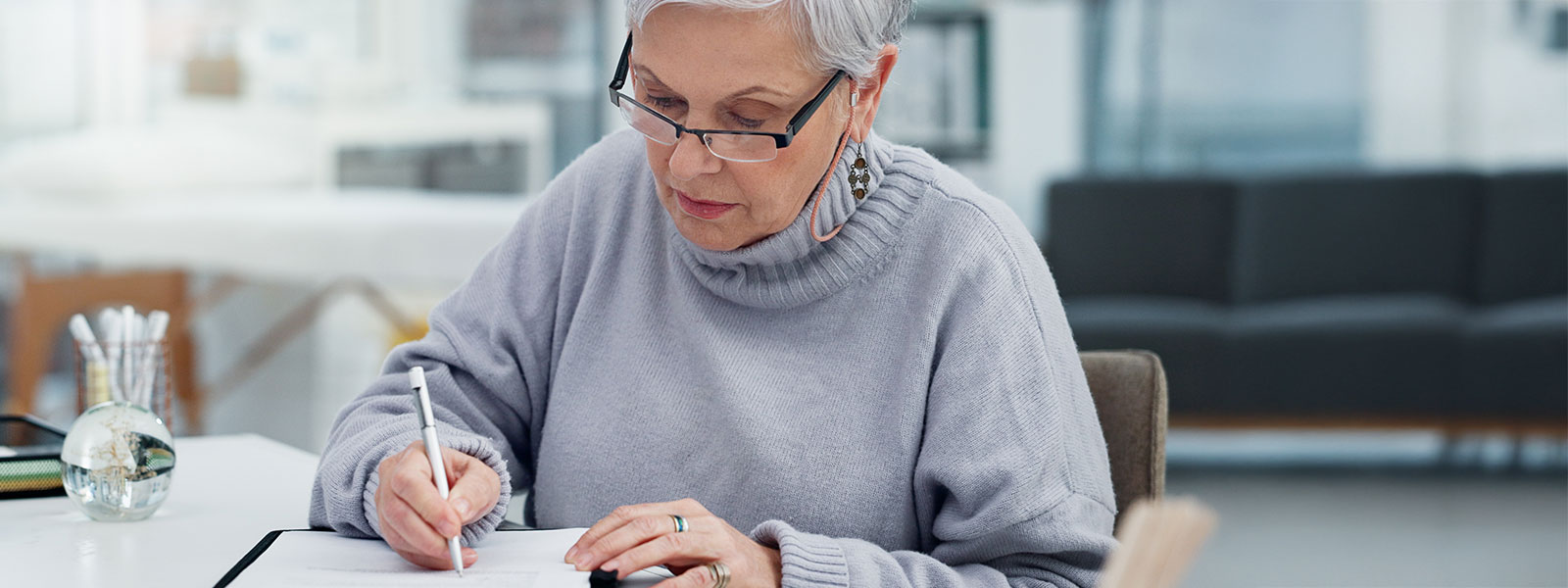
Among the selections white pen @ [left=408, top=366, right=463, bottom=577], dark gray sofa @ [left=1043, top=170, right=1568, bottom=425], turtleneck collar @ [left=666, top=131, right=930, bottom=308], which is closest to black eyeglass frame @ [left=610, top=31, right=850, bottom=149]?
turtleneck collar @ [left=666, top=131, right=930, bottom=308]

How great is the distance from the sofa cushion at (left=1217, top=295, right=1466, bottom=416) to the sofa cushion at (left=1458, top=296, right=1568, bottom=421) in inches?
2.1

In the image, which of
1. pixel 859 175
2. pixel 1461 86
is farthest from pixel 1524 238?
pixel 859 175

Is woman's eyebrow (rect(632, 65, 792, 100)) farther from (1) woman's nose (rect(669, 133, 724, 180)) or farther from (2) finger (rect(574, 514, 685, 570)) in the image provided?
(2) finger (rect(574, 514, 685, 570))

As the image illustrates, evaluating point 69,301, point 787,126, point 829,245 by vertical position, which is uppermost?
point 787,126

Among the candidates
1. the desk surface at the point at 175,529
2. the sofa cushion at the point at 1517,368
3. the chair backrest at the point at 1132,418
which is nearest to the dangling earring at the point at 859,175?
the chair backrest at the point at 1132,418

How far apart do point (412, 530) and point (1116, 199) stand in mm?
3855

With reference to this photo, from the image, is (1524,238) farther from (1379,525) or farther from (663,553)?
(663,553)

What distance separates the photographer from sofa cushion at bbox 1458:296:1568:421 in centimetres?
396

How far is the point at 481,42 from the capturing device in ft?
13.6

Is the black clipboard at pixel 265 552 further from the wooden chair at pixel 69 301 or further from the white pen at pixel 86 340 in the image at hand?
the wooden chair at pixel 69 301

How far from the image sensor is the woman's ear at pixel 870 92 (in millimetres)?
1110

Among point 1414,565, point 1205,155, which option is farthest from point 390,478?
point 1205,155

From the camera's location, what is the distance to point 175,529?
1.11 m

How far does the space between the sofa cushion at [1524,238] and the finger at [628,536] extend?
4.17 m
